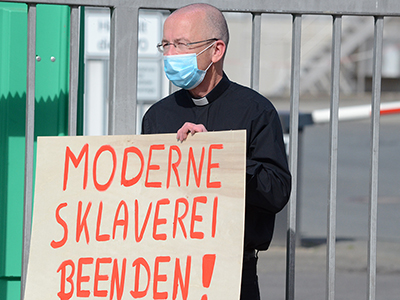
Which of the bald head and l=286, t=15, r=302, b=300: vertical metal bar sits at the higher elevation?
the bald head

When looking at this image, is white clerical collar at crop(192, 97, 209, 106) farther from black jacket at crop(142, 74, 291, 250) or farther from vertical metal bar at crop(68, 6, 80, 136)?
vertical metal bar at crop(68, 6, 80, 136)

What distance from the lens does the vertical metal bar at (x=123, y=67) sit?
9.42ft

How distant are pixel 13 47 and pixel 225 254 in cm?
148

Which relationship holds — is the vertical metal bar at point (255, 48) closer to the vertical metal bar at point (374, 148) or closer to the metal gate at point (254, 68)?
the metal gate at point (254, 68)

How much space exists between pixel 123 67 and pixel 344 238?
16.7 ft

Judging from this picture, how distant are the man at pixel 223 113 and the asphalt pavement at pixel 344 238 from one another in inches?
122

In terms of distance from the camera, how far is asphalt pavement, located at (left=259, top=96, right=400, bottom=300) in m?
5.69

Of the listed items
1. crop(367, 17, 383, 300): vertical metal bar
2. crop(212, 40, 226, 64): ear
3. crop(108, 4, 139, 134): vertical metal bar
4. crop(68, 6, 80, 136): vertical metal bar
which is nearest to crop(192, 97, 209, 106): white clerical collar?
crop(212, 40, 226, 64): ear

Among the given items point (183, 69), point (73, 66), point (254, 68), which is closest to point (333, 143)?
point (254, 68)

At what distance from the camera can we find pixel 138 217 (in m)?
2.38

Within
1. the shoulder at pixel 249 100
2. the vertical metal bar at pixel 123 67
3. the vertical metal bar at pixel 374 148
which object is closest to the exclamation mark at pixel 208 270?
the shoulder at pixel 249 100

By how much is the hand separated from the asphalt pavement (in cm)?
335

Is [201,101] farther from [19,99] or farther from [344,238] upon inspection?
[344,238]

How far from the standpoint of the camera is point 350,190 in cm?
1073
